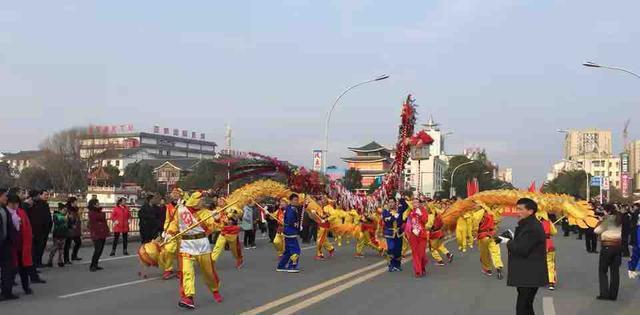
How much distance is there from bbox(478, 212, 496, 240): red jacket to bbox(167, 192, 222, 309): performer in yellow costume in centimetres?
584

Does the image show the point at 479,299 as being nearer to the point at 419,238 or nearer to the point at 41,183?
the point at 419,238

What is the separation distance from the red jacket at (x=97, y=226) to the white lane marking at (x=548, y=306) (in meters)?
8.70

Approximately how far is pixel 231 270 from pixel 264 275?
4.08 ft

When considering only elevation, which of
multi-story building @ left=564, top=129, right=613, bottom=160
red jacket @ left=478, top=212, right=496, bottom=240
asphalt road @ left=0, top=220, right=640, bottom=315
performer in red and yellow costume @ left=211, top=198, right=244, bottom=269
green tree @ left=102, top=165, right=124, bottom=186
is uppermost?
multi-story building @ left=564, top=129, right=613, bottom=160

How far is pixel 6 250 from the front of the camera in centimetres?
904

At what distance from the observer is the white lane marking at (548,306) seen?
339 inches

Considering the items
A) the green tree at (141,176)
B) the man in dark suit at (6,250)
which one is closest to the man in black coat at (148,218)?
the man in dark suit at (6,250)

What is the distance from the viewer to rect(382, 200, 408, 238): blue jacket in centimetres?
1350

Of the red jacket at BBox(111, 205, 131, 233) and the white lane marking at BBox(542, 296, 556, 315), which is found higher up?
the red jacket at BBox(111, 205, 131, 233)

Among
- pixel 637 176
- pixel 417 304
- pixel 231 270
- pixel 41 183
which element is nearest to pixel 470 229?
pixel 231 270

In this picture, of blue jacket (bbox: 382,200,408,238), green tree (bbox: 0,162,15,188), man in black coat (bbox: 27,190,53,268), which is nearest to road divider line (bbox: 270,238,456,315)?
blue jacket (bbox: 382,200,408,238)

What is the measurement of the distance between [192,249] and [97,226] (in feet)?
17.6

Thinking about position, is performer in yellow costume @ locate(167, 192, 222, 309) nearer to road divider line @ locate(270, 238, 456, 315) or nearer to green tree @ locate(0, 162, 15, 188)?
road divider line @ locate(270, 238, 456, 315)

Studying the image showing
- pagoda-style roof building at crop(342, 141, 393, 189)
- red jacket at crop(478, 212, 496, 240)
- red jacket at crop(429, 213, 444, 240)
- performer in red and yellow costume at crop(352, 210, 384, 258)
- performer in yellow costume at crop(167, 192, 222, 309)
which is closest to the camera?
performer in yellow costume at crop(167, 192, 222, 309)
